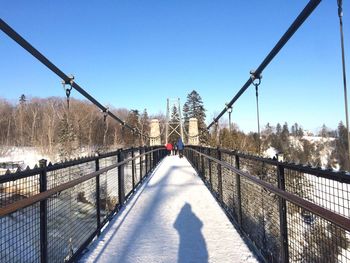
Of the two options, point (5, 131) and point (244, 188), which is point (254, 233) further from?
point (5, 131)

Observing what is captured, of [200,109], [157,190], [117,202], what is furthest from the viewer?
[200,109]

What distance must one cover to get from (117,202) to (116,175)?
449 millimetres

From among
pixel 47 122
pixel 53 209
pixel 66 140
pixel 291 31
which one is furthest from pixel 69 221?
pixel 47 122

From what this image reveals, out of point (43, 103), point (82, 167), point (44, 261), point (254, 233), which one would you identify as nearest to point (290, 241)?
point (254, 233)

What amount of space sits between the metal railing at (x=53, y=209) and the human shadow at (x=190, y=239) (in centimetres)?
90

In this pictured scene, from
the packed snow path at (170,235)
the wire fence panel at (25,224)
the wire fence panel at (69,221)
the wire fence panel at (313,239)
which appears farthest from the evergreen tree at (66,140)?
the wire fence panel at (313,239)

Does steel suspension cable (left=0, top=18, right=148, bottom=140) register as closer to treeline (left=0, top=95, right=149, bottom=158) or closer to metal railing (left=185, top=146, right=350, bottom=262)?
metal railing (left=185, top=146, right=350, bottom=262)

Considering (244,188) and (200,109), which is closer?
(244,188)

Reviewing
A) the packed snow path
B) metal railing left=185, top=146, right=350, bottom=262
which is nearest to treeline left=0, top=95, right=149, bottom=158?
the packed snow path

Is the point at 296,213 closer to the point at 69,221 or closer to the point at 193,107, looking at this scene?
the point at 69,221

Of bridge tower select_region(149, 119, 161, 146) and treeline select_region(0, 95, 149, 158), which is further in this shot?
treeline select_region(0, 95, 149, 158)

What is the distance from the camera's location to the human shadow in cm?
336

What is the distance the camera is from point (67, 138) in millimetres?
43500

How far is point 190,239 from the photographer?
155 inches
